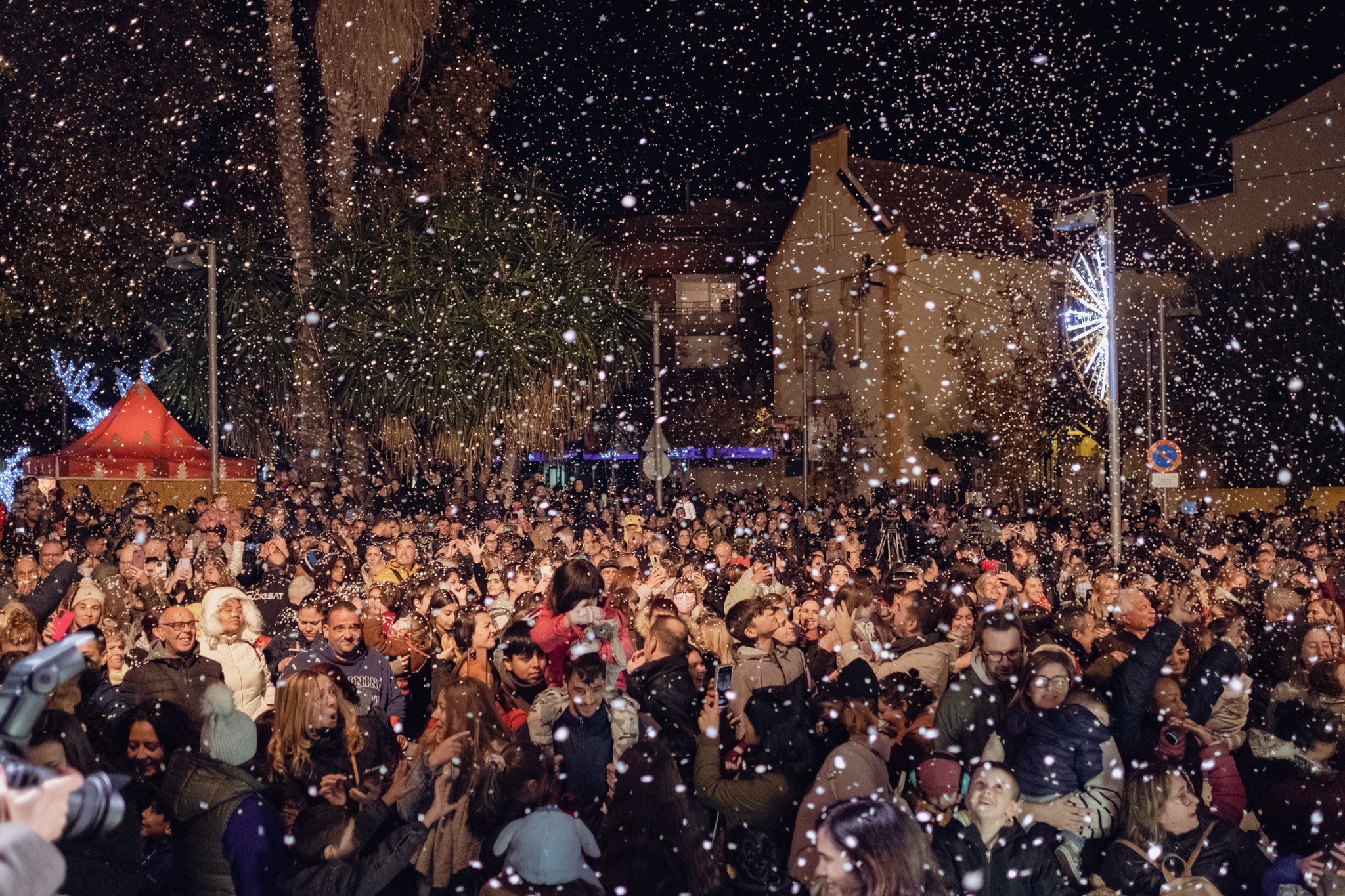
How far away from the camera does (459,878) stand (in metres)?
4.07

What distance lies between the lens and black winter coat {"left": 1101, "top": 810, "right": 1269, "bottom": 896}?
152 inches

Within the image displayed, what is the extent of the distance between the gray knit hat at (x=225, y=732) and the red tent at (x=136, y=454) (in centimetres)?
1502

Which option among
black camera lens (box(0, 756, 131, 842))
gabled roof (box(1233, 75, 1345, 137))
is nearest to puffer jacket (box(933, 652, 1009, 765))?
black camera lens (box(0, 756, 131, 842))

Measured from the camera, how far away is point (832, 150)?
35.2m

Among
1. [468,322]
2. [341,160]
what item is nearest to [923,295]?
[468,322]

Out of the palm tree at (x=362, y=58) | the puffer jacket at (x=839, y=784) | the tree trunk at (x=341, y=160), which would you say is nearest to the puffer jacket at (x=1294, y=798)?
the puffer jacket at (x=839, y=784)

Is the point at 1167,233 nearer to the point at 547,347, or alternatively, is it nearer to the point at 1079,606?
the point at 547,347

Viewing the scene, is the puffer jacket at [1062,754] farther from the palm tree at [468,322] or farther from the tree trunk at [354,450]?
the tree trunk at [354,450]

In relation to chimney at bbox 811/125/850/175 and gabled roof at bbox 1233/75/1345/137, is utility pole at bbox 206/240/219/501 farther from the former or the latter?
gabled roof at bbox 1233/75/1345/137

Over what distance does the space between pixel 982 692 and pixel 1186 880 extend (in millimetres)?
1197

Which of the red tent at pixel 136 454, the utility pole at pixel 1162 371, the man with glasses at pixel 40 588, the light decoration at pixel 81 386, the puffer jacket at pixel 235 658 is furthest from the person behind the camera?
the utility pole at pixel 1162 371

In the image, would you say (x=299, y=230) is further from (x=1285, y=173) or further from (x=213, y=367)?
(x=1285, y=173)

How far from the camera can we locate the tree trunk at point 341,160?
18.9m

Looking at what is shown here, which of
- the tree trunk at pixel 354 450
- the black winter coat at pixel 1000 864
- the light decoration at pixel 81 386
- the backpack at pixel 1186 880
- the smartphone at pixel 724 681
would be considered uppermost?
the light decoration at pixel 81 386
